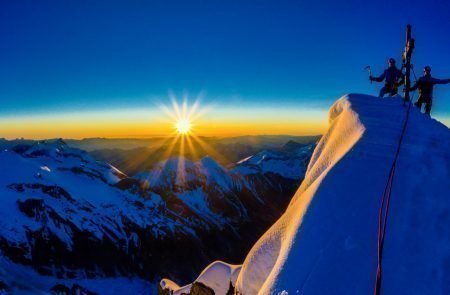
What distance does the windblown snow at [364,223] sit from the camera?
747cm

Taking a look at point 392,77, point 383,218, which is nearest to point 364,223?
point 383,218

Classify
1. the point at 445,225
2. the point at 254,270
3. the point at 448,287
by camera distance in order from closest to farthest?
the point at 448,287 < the point at 445,225 < the point at 254,270

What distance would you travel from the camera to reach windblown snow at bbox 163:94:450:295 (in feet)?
24.5

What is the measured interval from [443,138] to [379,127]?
6.09 ft

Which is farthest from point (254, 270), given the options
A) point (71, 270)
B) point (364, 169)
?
point (71, 270)

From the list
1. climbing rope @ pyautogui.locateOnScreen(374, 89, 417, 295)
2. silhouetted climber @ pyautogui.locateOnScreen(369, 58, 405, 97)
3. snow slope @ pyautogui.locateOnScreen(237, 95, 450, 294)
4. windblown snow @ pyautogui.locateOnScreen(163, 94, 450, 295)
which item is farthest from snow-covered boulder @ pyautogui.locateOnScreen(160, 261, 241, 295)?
silhouetted climber @ pyautogui.locateOnScreen(369, 58, 405, 97)

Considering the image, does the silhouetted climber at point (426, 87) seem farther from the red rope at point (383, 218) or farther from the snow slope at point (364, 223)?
the red rope at point (383, 218)

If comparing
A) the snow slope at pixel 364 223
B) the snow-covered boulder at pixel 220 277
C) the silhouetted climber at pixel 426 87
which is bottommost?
the snow-covered boulder at pixel 220 277

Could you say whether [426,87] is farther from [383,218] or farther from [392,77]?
[383,218]

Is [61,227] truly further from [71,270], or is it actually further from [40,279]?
[40,279]

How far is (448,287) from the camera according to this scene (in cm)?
693

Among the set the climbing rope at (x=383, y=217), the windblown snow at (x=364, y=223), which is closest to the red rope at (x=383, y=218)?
the climbing rope at (x=383, y=217)

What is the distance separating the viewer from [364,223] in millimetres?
8445

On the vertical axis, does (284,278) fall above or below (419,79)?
below
